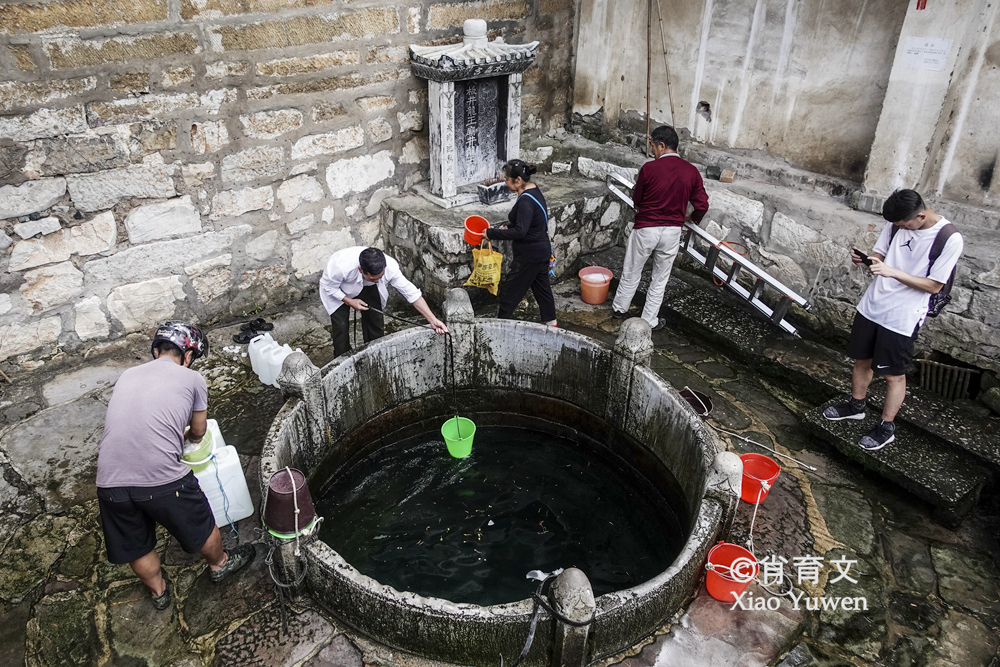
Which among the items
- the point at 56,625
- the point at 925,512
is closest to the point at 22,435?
the point at 56,625

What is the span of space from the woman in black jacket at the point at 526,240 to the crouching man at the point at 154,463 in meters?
2.88

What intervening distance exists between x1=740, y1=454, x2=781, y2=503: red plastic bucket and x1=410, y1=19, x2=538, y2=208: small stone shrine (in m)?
3.94

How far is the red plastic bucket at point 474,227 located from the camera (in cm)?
631

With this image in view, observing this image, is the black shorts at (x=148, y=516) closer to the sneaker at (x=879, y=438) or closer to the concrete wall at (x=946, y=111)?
the sneaker at (x=879, y=438)

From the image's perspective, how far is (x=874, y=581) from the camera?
4.23 m

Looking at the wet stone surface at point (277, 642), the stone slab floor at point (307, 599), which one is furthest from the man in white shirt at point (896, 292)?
the wet stone surface at point (277, 642)

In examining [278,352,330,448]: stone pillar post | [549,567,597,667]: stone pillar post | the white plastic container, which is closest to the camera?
[549,567,597,667]: stone pillar post

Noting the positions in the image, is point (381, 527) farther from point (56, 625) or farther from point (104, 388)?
point (104, 388)

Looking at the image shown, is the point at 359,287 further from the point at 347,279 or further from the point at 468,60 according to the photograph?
the point at 468,60

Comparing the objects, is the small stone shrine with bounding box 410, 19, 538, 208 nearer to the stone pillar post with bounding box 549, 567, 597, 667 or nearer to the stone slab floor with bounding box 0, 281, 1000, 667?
the stone slab floor with bounding box 0, 281, 1000, 667

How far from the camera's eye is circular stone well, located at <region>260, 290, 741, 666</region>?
3.37 metres

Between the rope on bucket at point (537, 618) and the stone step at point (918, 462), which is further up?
the rope on bucket at point (537, 618)

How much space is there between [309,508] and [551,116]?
6234mm

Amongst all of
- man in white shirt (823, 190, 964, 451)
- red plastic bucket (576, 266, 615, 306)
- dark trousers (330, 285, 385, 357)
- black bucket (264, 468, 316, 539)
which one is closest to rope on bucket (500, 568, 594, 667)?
black bucket (264, 468, 316, 539)
